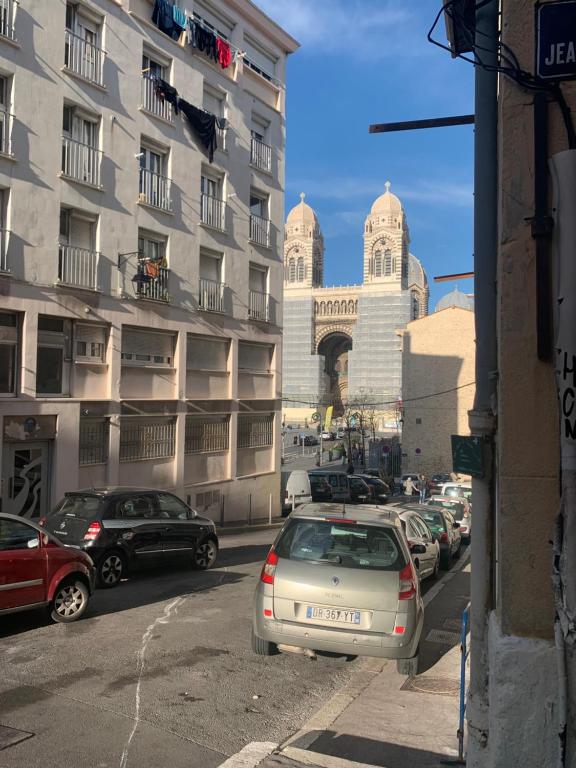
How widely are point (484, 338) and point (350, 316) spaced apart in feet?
366

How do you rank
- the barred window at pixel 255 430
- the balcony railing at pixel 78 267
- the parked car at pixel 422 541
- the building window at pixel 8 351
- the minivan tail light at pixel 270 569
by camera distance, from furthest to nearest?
the barred window at pixel 255 430 < the balcony railing at pixel 78 267 < the building window at pixel 8 351 < the parked car at pixel 422 541 < the minivan tail light at pixel 270 569

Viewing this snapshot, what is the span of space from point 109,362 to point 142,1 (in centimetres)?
1065

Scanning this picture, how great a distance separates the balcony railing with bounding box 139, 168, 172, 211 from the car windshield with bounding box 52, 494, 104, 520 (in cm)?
1139

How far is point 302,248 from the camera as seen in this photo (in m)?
120

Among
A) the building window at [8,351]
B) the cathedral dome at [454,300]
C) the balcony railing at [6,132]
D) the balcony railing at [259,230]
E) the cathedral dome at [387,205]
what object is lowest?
the building window at [8,351]

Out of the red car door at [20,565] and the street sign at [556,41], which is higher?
the street sign at [556,41]

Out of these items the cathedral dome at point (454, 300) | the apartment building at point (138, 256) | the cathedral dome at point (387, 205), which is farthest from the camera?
the cathedral dome at point (387, 205)

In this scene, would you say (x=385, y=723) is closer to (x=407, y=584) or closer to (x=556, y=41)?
(x=407, y=584)

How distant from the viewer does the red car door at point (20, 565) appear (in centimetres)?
771

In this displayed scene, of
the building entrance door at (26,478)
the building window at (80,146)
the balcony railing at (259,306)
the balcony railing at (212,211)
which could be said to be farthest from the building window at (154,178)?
the building entrance door at (26,478)

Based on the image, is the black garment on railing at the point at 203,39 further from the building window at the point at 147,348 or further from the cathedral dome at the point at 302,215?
the cathedral dome at the point at 302,215

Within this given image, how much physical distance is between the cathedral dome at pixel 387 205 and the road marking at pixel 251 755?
113m

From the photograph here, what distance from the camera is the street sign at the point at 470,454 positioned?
496cm

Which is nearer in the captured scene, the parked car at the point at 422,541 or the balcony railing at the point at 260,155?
the parked car at the point at 422,541
